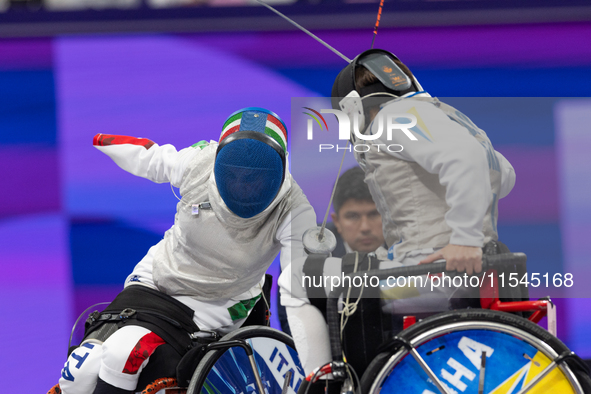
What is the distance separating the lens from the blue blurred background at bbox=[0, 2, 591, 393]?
8.70 ft

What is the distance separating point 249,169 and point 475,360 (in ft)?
2.61

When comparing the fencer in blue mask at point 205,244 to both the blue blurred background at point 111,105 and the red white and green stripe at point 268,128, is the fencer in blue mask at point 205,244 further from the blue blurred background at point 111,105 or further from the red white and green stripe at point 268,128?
the blue blurred background at point 111,105

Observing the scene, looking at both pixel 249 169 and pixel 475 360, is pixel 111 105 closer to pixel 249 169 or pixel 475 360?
pixel 249 169

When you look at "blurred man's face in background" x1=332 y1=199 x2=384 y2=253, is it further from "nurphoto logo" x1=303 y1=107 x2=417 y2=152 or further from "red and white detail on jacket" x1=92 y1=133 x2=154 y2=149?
"red and white detail on jacket" x1=92 y1=133 x2=154 y2=149

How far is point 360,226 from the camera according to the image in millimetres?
1356

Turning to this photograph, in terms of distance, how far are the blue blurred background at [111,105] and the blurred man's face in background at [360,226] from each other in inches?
58.3

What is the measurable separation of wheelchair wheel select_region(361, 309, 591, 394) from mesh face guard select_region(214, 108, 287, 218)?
0.61 metres

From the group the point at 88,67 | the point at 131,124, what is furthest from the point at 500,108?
the point at 88,67

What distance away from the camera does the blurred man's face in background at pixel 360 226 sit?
4.42 ft

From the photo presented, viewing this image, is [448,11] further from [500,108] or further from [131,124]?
[131,124]

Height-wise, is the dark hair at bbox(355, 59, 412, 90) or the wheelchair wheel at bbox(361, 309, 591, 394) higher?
the dark hair at bbox(355, 59, 412, 90)

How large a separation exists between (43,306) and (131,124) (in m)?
1.03

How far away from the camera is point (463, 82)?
2.66 metres

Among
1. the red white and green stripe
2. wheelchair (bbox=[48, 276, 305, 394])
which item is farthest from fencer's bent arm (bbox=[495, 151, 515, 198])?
wheelchair (bbox=[48, 276, 305, 394])
